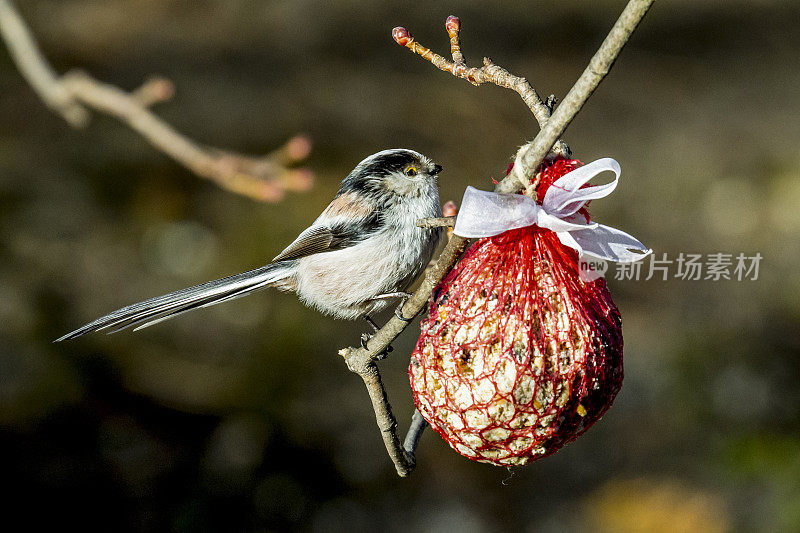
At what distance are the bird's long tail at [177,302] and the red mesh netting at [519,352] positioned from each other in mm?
810

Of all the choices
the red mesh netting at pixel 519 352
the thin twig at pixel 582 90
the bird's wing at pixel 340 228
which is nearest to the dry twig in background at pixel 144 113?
the bird's wing at pixel 340 228

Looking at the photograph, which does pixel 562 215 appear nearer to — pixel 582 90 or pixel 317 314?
pixel 582 90

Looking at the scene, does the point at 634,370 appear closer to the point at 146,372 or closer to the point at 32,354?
the point at 146,372

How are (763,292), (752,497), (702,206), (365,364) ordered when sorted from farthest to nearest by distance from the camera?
1. (702,206)
2. (763,292)
3. (752,497)
4. (365,364)

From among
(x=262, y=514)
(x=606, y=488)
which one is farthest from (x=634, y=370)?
(x=262, y=514)

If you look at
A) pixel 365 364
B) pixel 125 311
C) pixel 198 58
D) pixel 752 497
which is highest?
pixel 198 58

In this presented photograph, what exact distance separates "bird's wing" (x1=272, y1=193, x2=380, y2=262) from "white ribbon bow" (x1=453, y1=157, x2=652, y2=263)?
92 centimetres

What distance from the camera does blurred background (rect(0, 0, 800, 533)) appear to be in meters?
5.60

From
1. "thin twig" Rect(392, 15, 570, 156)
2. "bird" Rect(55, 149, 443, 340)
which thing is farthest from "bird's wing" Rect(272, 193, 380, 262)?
"thin twig" Rect(392, 15, 570, 156)

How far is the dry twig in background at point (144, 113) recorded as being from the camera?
2064mm

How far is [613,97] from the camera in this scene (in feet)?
26.3

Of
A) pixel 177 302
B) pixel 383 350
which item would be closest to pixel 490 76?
pixel 383 350

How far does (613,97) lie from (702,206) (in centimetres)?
146

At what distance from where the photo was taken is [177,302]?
2516 millimetres
